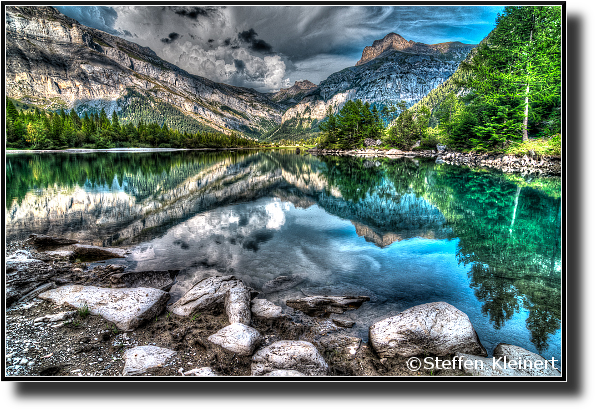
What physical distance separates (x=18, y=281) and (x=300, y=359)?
6784 mm

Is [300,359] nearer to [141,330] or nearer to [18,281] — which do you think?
[141,330]

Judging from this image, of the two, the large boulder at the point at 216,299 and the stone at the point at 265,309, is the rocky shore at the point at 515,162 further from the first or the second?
the large boulder at the point at 216,299

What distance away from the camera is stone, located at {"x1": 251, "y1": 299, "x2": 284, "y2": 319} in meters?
5.96

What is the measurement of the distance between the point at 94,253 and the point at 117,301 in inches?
177

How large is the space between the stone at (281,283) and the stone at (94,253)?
5.12 metres

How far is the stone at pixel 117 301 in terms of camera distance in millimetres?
5324

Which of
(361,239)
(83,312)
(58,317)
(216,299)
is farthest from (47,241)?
(361,239)

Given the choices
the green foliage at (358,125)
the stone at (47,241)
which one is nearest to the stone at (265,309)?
the stone at (47,241)

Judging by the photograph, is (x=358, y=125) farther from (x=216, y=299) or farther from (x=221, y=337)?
(x=221, y=337)

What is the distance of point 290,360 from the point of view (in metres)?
4.19

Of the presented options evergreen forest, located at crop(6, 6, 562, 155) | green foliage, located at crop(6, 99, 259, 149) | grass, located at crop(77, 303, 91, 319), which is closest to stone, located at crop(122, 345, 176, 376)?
grass, located at crop(77, 303, 91, 319)

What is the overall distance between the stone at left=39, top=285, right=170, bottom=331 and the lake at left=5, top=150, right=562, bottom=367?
0.90m
